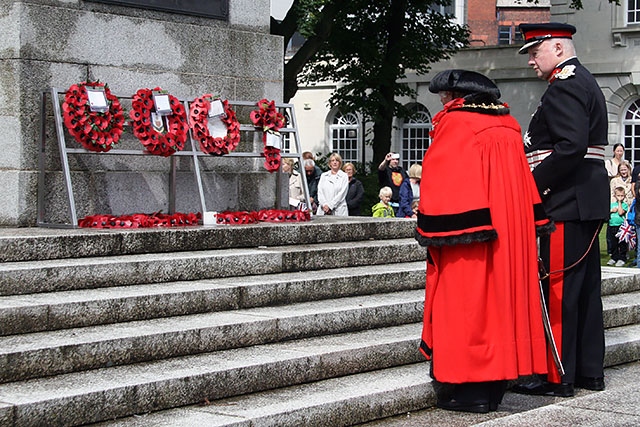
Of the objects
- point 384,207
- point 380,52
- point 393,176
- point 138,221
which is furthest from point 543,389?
point 380,52

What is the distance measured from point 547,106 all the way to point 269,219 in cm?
352

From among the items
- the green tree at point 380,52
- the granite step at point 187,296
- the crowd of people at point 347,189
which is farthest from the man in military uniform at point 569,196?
the green tree at point 380,52

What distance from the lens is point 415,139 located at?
133 feet

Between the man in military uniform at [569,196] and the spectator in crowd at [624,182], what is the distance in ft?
36.2

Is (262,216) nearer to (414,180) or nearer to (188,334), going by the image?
(188,334)

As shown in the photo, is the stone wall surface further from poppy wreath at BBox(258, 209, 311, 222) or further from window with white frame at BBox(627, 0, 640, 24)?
window with white frame at BBox(627, 0, 640, 24)

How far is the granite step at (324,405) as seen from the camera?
6.20 meters

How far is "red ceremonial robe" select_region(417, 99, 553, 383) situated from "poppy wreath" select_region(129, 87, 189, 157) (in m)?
3.36

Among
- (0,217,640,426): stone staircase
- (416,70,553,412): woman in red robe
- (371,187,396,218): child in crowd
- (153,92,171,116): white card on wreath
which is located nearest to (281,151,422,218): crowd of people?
(371,187,396,218): child in crowd

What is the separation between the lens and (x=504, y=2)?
55.0 m

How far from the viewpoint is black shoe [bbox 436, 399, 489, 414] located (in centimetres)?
699

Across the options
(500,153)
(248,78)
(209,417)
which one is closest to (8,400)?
(209,417)

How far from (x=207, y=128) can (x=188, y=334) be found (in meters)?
3.54

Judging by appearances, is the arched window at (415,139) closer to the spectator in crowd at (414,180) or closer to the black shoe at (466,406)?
the spectator in crowd at (414,180)
